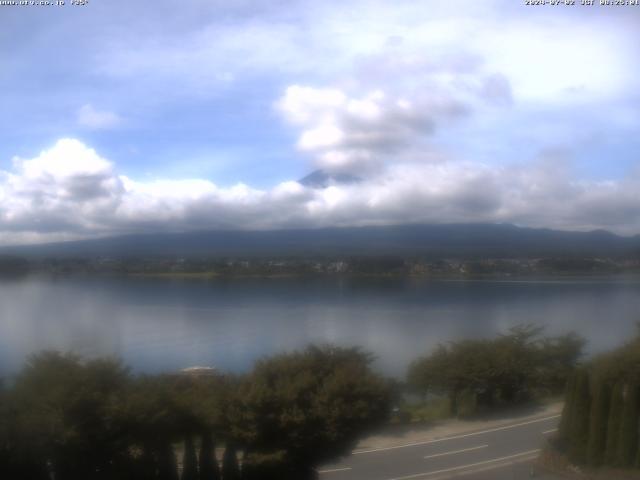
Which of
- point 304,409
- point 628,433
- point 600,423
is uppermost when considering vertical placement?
point 304,409

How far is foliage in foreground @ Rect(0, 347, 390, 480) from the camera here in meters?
6.27

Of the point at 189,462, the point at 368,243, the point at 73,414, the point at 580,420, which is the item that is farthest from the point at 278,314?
the point at 73,414

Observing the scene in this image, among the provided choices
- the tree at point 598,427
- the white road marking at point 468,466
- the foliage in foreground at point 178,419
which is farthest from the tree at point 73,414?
the tree at point 598,427

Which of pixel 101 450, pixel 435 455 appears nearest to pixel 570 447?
pixel 435 455

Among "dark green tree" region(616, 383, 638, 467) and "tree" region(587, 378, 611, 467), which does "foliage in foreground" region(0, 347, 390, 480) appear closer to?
"tree" region(587, 378, 611, 467)

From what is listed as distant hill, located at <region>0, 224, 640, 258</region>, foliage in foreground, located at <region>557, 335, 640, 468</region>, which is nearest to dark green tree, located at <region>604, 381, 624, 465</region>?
foliage in foreground, located at <region>557, 335, 640, 468</region>

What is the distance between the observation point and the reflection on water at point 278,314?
10.8m

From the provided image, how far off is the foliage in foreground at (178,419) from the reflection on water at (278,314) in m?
1.11

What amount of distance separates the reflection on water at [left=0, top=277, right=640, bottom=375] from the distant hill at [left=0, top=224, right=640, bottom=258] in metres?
0.87

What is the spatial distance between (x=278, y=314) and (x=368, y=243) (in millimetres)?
8740

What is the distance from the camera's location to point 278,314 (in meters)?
17.1

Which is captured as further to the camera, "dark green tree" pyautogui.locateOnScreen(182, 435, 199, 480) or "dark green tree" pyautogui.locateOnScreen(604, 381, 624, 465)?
"dark green tree" pyautogui.locateOnScreen(604, 381, 624, 465)

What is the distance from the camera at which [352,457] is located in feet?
27.6

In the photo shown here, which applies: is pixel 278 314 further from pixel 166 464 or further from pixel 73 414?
pixel 73 414
